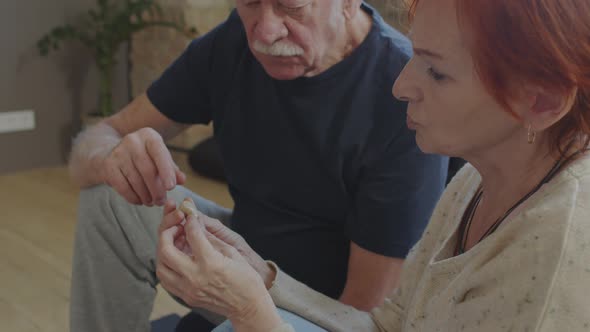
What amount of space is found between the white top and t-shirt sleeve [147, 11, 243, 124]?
697mm

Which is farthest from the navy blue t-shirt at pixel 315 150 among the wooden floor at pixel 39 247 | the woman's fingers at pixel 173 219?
the wooden floor at pixel 39 247

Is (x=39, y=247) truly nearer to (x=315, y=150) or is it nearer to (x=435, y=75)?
(x=315, y=150)

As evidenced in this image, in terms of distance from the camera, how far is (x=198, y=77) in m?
1.45

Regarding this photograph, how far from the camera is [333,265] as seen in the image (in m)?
1.36

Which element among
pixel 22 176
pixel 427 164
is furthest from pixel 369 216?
pixel 22 176

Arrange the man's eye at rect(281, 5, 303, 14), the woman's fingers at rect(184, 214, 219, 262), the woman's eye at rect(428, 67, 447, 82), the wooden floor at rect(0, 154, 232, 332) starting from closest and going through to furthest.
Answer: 1. the woman's eye at rect(428, 67, 447, 82)
2. the woman's fingers at rect(184, 214, 219, 262)
3. the man's eye at rect(281, 5, 303, 14)
4. the wooden floor at rect(0, 154, 232, 332)

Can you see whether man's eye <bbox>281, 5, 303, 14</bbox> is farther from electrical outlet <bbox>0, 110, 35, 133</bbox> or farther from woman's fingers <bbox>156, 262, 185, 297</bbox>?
electrical outlet <bbox>0, 110, 35, 133</bbox>

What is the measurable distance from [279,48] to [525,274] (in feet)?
2.14

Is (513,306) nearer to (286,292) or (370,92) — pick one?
(286,292)

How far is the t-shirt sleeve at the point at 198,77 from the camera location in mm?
1402

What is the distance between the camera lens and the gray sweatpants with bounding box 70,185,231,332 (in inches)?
51.5

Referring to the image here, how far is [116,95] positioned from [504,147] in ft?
10.8

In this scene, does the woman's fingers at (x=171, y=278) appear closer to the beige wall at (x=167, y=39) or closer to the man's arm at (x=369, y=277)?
the man's arm at (x=369, y=277)

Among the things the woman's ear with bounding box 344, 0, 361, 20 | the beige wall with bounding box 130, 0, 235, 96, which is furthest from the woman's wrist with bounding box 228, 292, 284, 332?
the beige wall with bounding box 130, 0, 235, 96
